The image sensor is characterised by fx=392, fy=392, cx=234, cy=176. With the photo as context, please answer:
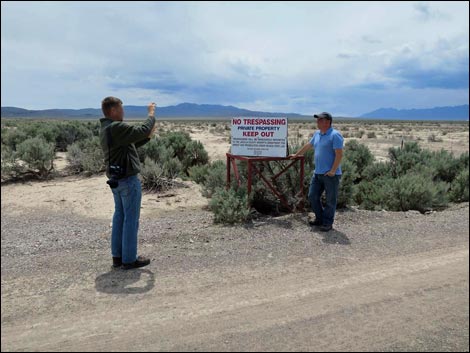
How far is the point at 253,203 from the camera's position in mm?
8781

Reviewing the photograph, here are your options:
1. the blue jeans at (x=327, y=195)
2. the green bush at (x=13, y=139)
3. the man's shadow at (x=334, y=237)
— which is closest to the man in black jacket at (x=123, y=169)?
the man's shadow at (x=334, y=237)

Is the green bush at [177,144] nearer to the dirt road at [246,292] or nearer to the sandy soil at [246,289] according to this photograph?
the sandy soil at [246,289]

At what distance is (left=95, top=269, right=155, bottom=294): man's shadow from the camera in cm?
439

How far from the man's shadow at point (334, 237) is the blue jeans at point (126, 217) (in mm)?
2973

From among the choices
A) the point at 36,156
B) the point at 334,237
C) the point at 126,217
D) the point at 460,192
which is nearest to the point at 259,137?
the point at 334,237

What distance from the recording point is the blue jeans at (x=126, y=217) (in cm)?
489

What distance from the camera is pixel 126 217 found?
16.4 feet

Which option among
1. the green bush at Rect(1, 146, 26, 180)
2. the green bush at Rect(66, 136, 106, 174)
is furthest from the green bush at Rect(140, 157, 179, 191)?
the green bush at Rect(1, 146, 26, 180)

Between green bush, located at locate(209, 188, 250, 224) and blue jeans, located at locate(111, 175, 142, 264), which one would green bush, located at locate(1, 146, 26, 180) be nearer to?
green bush, located at locate(209, 188, 250, 224)

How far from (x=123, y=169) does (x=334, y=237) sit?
3.56 meters

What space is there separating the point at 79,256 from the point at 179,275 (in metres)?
1.66

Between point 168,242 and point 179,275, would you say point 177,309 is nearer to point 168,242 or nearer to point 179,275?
point 179,275

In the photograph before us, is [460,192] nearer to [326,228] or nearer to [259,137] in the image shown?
[326,228]

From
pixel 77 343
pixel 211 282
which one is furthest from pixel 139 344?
pixel 211 282
